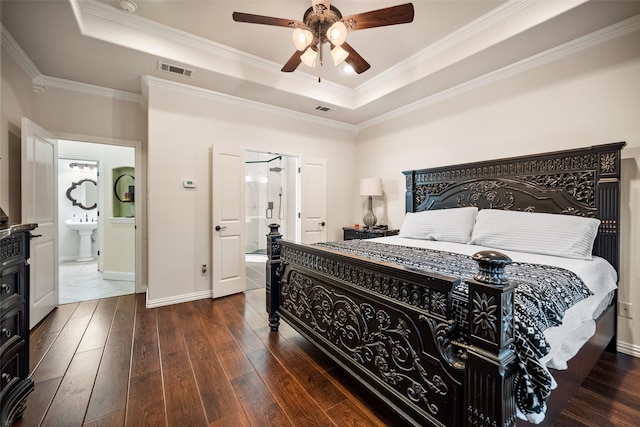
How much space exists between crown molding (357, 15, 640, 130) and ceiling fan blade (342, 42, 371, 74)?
1579 millimetres

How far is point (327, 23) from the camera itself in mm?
2078

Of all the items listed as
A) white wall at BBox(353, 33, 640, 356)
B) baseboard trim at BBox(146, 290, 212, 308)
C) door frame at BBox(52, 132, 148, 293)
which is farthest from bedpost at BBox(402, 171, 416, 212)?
door frame at BBox(52, 132, 148, 293)

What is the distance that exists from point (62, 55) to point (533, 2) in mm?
4358

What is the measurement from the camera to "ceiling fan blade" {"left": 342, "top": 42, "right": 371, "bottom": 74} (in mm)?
2215

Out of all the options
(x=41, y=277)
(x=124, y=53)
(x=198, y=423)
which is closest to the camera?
(x=198, y=423)

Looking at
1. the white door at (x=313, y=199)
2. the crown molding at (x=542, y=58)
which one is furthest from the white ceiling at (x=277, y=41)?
the white door at (x=313, y=199)

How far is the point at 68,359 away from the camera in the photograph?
6.66 feet

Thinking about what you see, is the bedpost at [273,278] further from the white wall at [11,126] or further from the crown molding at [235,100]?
the white wall at [11,126]

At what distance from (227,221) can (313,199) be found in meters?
1.44

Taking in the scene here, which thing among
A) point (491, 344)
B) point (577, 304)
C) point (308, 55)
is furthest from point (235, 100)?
point (577, 304)

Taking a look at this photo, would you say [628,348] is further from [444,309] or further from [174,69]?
[174,69]

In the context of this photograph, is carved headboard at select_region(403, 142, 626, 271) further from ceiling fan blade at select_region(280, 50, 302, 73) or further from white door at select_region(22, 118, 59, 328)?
white door at select_region(22, 118, 59, 328)

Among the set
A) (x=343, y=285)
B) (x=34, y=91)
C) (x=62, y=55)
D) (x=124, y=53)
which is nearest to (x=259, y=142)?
(x=124, y=53)

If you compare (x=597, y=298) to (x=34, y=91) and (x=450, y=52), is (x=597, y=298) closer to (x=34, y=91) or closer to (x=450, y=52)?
(x=450, y=52)
